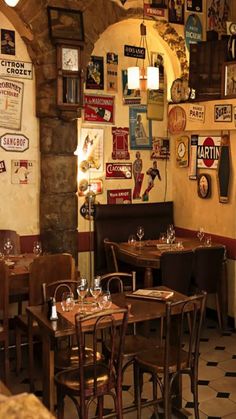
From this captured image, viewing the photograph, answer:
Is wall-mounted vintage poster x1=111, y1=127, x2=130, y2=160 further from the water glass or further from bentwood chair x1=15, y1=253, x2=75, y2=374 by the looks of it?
bentwood chair x1=15, y1=253, x2=75, y2=374

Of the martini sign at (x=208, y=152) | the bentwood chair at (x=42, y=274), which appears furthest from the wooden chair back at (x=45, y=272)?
the martini sign at (x=208, y=152)

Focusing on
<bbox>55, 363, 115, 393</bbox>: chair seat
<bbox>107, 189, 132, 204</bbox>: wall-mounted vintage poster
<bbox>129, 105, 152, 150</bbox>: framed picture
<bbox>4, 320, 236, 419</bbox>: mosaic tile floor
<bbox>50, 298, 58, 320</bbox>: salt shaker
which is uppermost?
<bbox>129, 105, 152, 150</bbox>: framed picture

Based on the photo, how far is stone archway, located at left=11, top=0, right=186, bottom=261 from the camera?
6.04 metres

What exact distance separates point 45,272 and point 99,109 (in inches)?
110

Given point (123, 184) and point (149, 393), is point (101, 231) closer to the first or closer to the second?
point (123, 184)

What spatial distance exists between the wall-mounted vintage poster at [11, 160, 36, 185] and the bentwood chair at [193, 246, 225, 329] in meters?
2.14

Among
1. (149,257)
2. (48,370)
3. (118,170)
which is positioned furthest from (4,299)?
(118,170)

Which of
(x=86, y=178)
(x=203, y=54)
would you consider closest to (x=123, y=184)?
(x=86, y=178)

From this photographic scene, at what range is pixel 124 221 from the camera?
701 cm

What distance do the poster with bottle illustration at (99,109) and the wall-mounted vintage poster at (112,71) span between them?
140 millimetres

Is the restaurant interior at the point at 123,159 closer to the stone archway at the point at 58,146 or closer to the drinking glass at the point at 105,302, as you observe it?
the stone archway at the point at 58,146

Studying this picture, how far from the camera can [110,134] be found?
7.02 metres

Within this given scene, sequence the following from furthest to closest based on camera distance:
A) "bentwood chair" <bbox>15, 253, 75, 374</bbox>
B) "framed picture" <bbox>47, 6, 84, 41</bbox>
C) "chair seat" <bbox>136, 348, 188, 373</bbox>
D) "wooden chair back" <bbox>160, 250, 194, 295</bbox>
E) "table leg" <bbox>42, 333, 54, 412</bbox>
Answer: "framed picture" <bbox>47, 6, 84, 41</bbox>, "wooden chair back" <bbox>160, 250, 194, 295</bbox>, "bentwood chair" <bbox>15, 253, 75, 374</bbox>, "chair seat" <bbox>136, 348, 188, 373</bbox>, "table leg" <bbox>42, 333, 54, 412</bbox>

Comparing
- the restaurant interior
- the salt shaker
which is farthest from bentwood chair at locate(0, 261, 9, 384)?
the salt shaker
